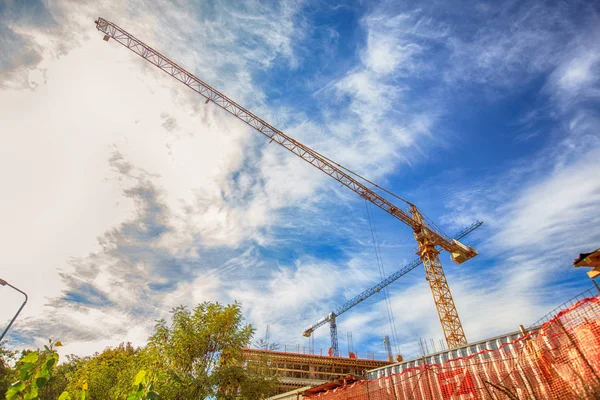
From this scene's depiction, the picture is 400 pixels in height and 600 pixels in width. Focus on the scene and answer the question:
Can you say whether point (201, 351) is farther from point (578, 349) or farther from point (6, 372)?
point (6, 372)

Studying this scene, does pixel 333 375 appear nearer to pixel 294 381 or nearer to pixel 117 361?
pixel 294 381

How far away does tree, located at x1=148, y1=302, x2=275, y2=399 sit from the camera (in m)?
12.2

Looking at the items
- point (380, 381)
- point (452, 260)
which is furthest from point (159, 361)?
point (452, 260)

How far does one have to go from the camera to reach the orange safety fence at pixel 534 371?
592cm

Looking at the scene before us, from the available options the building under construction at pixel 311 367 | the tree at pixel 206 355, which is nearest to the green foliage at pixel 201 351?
the tree at pixel 206 355

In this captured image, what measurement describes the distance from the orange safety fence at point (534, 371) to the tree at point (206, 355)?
6.34 meters

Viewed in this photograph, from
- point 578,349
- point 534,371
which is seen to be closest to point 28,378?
point 578,349

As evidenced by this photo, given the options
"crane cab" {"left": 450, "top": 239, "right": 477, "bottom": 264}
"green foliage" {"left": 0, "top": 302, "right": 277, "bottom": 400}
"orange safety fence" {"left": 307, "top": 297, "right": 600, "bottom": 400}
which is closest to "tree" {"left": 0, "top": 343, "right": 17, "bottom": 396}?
"green foliage" {"left": 0, "top": 302, "right": 277, "bottom": 400}

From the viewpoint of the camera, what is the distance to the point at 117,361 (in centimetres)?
2348

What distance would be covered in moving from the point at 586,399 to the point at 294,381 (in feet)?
143

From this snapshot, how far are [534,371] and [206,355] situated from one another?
1205cm

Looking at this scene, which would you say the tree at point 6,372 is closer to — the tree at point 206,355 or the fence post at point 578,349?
the tree at point 206,355

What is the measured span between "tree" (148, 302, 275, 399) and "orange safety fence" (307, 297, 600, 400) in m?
6.34

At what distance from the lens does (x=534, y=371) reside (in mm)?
7020
